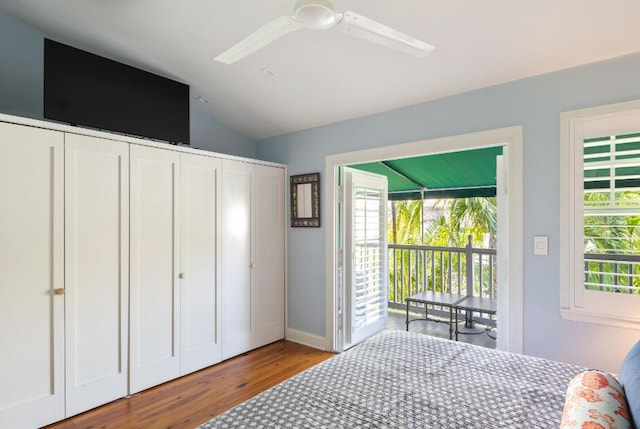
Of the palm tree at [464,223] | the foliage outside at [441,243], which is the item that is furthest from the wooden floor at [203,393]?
the palm tree at [464,223]

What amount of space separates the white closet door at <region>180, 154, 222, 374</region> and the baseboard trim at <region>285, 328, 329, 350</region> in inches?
35.1

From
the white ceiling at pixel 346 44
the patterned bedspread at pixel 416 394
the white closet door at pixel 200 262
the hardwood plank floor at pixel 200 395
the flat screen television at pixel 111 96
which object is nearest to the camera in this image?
the patterned bedspread at pixel 416 394

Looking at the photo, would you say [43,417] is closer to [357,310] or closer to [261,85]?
[357,310]

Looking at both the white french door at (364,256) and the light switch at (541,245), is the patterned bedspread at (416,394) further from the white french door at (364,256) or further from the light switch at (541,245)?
the white french door at (364,256)

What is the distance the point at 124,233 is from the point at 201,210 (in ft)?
2.28

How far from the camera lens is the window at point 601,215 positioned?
6.84ft

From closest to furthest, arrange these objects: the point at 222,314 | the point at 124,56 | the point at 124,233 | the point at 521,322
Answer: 1. the point at 521,322
2. the point at 124,233
3. the point at 124,56
4. the point at 222,314

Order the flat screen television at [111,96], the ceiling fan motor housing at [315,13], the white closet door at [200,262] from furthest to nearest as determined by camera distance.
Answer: the white closet door at [200,262], the flat screen television at [111,96], the ceiling fan motor housing at [315,13]

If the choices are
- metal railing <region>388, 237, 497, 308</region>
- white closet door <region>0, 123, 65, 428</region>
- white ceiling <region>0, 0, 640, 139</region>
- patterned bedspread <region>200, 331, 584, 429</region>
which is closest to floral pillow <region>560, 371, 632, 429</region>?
patterned bedspread <region>200, 331, 584, 429</region>

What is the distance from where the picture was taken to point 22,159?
221 centimetres

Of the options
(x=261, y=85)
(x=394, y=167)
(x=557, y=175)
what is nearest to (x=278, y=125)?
(x=261, y=85)

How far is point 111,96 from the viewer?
278 cm

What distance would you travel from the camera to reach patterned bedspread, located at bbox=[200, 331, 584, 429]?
1251mm

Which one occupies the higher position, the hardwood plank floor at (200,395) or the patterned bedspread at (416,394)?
the patterned bedspread at (416,394)
